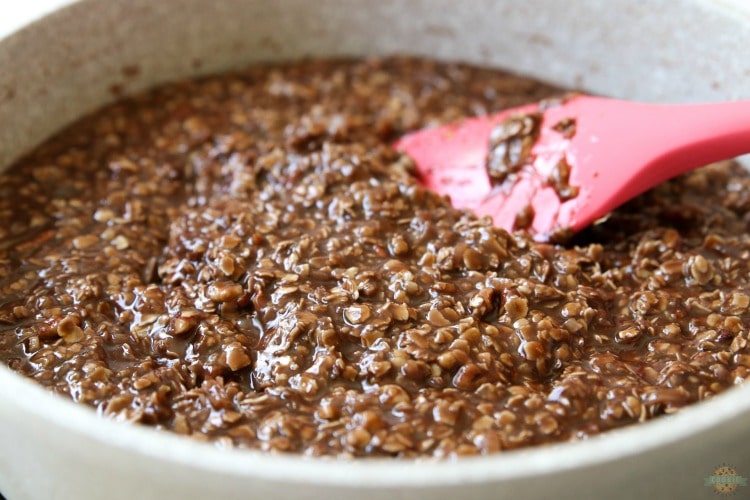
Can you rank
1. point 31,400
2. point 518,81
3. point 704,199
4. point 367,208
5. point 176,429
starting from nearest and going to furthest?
point 31,400, point 176,429, point 367,208, point 704,199, point 518,81

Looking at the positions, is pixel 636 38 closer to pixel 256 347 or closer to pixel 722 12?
pixel 722 12

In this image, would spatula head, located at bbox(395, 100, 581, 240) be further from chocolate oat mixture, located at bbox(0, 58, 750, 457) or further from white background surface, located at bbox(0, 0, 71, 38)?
white background surface, located at bbox(0, 0, 71, 38)

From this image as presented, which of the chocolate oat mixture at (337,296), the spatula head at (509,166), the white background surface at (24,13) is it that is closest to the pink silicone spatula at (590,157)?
the spatula head at (509,166)

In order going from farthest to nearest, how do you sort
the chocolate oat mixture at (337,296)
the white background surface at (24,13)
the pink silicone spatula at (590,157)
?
the white background surface at (24,13) < the pink silicone spatula at (590,157) < the chocolate oat mixture at (337,296)

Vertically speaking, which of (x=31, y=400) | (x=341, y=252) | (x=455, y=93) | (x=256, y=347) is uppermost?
(x=455, y=93)

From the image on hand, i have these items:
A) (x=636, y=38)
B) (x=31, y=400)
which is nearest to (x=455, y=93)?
(x=636, y=38)

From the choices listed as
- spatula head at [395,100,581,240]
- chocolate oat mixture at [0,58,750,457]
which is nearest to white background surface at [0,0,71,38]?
chocolate oat mixture at [0,58,750,457]

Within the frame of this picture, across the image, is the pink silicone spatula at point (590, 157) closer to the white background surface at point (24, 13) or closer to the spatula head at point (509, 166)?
the spatula head at point (509, 166)
